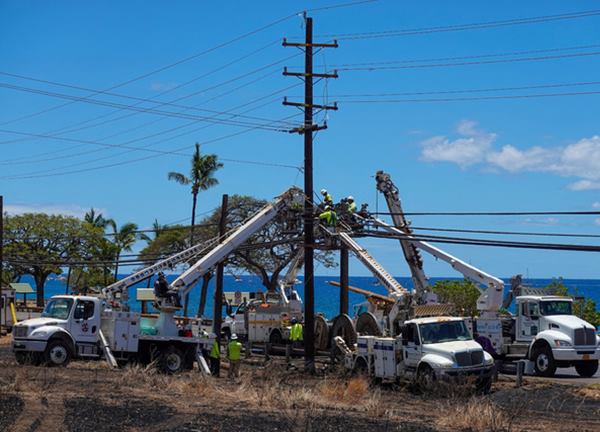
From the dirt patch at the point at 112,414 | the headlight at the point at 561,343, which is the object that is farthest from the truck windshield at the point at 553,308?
the dirt patch at the point at 112,414

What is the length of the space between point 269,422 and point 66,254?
54441 millimetres

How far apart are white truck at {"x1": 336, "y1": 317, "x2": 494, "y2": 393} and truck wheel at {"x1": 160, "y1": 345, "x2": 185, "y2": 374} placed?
5840 millimetres

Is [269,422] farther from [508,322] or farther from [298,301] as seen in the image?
[298,301]

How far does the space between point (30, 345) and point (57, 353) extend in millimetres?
904

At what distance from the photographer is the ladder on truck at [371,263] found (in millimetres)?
32281

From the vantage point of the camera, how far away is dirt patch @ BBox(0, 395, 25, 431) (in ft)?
52.7

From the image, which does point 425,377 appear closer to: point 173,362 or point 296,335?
point 173,362

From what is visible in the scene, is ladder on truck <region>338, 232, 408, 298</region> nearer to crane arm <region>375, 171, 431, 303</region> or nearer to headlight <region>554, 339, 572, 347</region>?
crane arm <region>375, 171, 431, 303</region>

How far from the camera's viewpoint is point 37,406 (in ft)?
59.1

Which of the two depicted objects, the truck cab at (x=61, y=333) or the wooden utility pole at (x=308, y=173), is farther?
the wooden utility pole at (x=308, y=173)

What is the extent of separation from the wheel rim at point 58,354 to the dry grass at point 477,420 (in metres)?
Answer: 15.6

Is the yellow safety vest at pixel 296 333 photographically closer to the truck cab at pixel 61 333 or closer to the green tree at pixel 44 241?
the truck cab at pixel 61 333

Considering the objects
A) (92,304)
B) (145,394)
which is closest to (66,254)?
(92,304)

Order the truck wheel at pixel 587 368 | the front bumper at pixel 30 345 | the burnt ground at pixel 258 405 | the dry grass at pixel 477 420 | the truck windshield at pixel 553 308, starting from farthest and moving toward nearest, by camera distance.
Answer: the truck windshield at pixel 553 308 < the truck wheel at pixel 587 368 < the front bumper at pixel 30 345 < the dry grass at pixel 477 420 < the burnt ground at pixel 258 405
